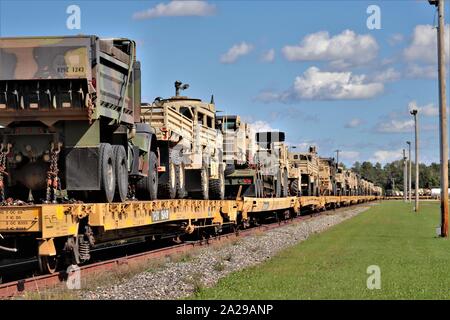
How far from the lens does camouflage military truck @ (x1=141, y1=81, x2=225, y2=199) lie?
18562 mm

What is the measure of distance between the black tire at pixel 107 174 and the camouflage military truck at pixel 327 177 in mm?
42532

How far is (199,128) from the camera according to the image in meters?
22.0

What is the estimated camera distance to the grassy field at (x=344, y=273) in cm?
1145

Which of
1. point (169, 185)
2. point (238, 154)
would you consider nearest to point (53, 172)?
point (169, 185)

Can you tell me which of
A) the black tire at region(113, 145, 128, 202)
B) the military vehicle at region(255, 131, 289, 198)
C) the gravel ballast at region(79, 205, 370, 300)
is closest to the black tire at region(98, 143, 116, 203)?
the black tire at region(113, 145, 128, 202)

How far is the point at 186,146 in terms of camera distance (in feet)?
67.8

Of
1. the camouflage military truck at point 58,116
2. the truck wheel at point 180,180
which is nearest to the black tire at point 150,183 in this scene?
the truck wheel at point 180,180

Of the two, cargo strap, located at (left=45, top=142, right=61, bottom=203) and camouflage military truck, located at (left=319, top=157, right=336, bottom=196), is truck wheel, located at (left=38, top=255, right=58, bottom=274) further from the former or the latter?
camouflage military truck, located at (left=319, top=157, right=336, bottom=196)

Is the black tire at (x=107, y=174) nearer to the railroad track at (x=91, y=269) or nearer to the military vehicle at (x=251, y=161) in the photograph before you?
the railroad track at (x=91, y=269)

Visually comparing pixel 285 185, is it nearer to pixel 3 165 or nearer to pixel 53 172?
pixel 53 172

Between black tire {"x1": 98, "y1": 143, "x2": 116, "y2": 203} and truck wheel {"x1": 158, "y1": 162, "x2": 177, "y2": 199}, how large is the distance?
4.48 m

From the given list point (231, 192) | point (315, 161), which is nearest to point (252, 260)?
point (231, 192)

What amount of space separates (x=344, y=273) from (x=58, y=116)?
5.62m

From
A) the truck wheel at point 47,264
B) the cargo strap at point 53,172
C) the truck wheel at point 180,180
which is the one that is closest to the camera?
the truck wheel at point 47,264
